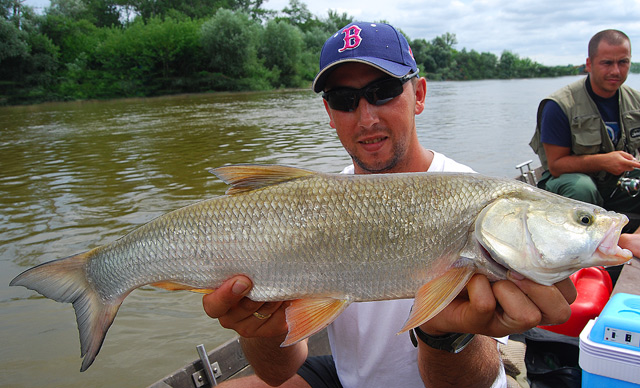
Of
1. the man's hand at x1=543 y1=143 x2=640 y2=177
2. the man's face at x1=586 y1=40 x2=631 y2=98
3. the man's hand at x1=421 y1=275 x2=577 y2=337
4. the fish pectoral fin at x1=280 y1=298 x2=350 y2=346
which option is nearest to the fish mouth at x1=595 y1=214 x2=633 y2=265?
the man's hand at x1=421 y1=275 x2=577 y2=337

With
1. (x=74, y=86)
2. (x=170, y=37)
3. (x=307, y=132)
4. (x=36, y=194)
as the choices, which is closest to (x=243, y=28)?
(x=170, y=37)

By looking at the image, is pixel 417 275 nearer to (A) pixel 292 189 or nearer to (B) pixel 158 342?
(A) pixel 292 189

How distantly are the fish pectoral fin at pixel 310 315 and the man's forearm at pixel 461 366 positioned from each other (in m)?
0.46

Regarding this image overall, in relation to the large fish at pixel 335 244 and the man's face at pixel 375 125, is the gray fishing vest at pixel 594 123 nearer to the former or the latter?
the man's face at pixel 375 125

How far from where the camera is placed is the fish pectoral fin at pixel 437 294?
1.54 metres

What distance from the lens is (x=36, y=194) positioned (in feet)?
30.6

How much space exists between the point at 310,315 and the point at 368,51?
1478mm

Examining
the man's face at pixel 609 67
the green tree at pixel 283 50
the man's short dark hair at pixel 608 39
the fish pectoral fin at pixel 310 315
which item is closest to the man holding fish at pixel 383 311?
the fish pectoral fin at pixel 310 315

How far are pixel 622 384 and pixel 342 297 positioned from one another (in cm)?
147

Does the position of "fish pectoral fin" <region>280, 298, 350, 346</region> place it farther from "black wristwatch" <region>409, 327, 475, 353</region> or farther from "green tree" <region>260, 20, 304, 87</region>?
"green tree" <region>260, 20, 304, 87</region>

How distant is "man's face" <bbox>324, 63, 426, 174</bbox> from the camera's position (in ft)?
8.31

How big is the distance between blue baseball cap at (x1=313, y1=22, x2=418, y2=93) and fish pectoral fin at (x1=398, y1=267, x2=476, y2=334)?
1.22 meters

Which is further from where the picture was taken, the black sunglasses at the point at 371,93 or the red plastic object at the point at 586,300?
the red plastic object at the point at 586,300

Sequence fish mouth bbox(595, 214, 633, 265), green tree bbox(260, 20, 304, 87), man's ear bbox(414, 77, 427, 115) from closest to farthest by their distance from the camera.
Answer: fish mouth bbox(595, 214, 633, 265) < man's ear bbox(414, 77, 427, 115) < green tree bbox(260, 20, 304, 87)
